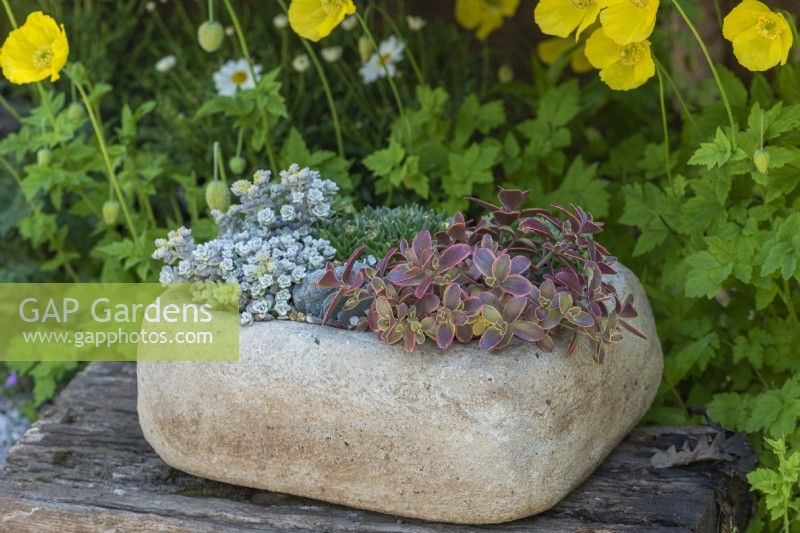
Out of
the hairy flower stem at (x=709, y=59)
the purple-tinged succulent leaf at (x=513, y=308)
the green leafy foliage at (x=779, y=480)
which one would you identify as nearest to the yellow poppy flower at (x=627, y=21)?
the hairy flower stem at (x=709, y=59)

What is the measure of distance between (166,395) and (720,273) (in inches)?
49.6

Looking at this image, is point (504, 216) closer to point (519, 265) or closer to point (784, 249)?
point (519, 265)

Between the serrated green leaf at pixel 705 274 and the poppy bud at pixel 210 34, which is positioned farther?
the poppy bud at pixel 210 34

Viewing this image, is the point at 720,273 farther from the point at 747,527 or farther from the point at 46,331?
the point at 46,331

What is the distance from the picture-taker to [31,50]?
8.89 ft

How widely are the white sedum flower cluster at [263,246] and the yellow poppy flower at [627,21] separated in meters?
0.73

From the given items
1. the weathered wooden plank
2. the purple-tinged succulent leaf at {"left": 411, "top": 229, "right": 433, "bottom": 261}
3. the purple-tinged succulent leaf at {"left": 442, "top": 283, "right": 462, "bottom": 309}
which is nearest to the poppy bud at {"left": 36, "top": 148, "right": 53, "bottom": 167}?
the weathered wooden plank

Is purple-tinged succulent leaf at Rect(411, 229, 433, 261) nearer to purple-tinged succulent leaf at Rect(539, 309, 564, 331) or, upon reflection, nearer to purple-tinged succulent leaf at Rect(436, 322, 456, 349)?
purple-tinged succulent leaf at Rect(436, 322, 456, 349)

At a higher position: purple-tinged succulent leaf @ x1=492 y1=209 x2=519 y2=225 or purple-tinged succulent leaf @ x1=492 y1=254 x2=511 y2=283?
purple-tinged succulent leaf @ x1=492 y1=209 x2=519 y2=225

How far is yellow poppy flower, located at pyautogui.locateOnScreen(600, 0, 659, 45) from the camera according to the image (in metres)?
2.37

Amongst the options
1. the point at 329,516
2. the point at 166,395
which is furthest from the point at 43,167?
the point at 329,516

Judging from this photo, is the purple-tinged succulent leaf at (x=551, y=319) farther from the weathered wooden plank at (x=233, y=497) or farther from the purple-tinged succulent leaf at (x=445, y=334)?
the weathered wooden plank at (x=233, y=497)

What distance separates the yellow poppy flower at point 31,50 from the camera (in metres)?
2.68

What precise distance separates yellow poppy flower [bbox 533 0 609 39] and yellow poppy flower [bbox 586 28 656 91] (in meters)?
0.08
